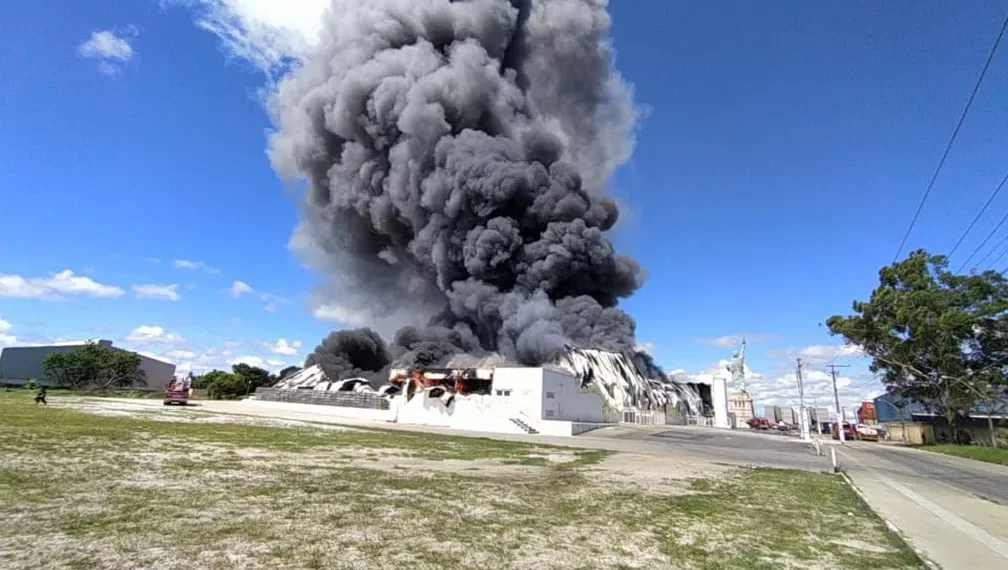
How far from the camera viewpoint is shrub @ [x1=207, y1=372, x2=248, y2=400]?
6506 centimetres

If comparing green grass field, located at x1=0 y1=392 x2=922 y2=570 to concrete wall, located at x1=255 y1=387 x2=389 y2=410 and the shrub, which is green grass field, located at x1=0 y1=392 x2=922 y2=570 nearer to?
concrete wall, located at x1=255 y1=387 x2=389 y2=410

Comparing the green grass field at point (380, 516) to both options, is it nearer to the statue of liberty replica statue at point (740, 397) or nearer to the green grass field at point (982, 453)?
the green grass field at point (982, 453)

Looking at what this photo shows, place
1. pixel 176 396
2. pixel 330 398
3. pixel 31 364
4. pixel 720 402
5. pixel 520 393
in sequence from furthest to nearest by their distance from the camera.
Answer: pixel 31 364 → pixel 720 402 → pixel 330 398 → pixel 176 396 → pixel 520 393

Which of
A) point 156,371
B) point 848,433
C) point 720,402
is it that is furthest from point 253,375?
point 848,433

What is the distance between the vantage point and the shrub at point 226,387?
6506cm

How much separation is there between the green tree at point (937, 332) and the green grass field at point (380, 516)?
3342 centimetres

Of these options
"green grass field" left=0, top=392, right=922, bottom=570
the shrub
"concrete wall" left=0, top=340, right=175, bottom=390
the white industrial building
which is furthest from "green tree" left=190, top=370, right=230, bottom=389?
"green grass field" left=0, top=392, right=922, bottom=570

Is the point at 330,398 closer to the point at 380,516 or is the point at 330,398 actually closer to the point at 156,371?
the point at 380,516

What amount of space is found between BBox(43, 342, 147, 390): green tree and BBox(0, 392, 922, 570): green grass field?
70092mm

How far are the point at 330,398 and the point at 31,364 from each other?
93.9 metres

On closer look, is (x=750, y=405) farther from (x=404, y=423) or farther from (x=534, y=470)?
(x=534, y=470)

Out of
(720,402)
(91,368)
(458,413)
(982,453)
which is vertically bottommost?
(982,453)

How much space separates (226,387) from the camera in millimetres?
65688

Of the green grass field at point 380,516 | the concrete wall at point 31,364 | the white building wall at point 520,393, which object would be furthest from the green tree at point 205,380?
the green grass field at point 380,516
